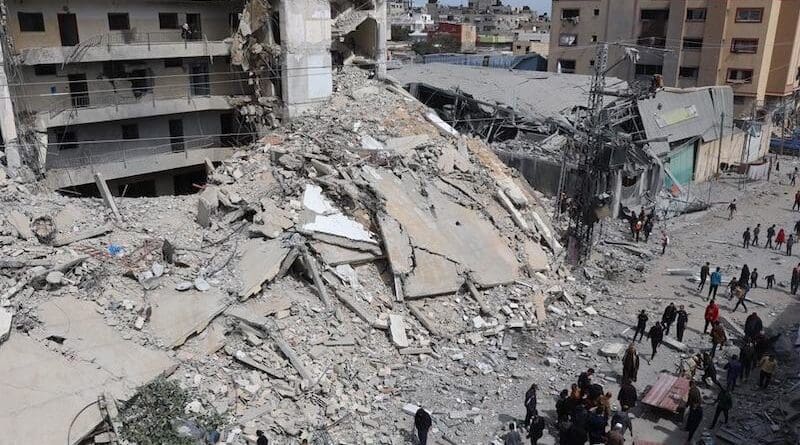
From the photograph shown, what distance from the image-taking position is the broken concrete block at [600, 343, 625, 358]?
17.5m

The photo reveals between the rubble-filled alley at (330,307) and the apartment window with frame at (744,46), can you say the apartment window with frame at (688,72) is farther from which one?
the rubble-filled alley at (330,307)

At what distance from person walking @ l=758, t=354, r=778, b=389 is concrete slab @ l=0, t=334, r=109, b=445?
50.2 ft

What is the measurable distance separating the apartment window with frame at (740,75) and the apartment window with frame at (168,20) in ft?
127

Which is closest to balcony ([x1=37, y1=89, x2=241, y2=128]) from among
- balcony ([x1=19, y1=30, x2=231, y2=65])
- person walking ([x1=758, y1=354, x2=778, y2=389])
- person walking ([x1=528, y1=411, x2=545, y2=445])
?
balcony ([x1=19, y1=30, x2=231, y2=65])

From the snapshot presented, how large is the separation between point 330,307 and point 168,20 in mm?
16638

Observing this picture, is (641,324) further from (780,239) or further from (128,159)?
(128,159)

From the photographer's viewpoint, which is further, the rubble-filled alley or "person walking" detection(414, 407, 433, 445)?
the rubble-filled alley

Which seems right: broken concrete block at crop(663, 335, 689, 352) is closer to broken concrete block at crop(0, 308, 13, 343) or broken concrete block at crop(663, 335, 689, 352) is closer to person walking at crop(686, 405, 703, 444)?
person walking at crop(686, 405, 703, 444)

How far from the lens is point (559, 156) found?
29656 mm

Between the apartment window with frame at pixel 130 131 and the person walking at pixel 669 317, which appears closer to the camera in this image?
the person walking at pixel 669 317

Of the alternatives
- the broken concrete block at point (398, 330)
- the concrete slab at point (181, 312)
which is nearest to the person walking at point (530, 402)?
the broken concrete block at point (398, 330)

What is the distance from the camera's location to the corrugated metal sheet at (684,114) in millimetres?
33500

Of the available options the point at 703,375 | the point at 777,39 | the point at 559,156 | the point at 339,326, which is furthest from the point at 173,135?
the point at 777,39

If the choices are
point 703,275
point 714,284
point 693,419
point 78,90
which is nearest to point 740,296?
point 714,284
